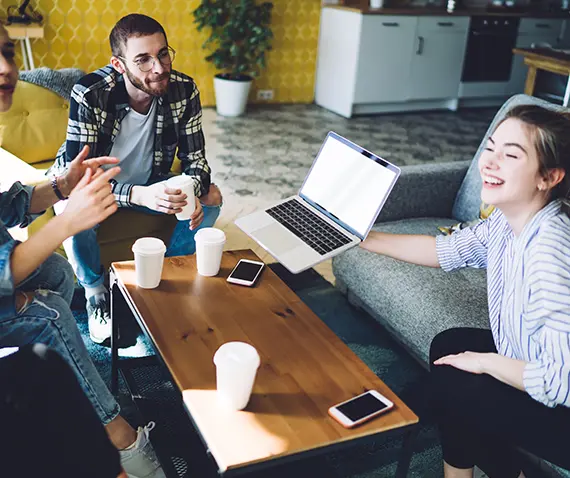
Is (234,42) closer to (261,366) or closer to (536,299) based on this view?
(261,366)

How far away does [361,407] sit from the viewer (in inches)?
Result: 53.9

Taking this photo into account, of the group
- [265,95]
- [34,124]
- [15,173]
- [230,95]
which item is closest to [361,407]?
[15,173]

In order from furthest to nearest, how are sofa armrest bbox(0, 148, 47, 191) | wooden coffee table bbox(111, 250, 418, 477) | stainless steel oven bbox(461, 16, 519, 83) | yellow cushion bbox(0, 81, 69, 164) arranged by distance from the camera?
stainless steel oven bbox(461, 16, 519, 83)
yellow cushion bbox(0, 81, 69, 164)
sofa armrest bbox(0, 148, 47, 191)
wooden coffee table bbox(111, 250, 418, 477)

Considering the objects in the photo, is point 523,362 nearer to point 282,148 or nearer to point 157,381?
point 157,381

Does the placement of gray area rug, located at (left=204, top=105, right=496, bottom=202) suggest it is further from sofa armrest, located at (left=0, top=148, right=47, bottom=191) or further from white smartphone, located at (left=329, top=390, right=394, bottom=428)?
white smartphone, located at (left=329, top=390, right=394, bottom=428)

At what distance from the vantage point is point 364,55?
5.65 meters

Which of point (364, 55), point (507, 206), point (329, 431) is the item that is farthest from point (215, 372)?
point (364, 55)

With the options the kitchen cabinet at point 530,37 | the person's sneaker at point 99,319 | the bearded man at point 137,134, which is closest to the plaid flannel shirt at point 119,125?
the bearded man at point 137,134

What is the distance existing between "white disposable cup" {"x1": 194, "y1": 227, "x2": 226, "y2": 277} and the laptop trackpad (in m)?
0.16

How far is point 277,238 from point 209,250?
0.79 ft

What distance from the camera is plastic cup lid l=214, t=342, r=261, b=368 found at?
1298 mm

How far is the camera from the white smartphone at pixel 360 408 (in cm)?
133

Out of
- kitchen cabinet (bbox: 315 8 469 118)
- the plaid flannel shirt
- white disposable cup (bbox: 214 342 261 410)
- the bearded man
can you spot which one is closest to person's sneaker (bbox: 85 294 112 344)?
the bearded man

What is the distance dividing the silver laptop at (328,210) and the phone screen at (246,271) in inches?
2.7
